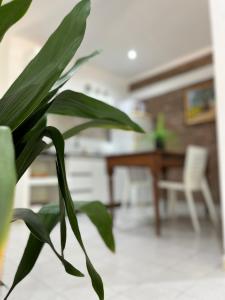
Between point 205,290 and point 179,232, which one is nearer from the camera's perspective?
point 205,290

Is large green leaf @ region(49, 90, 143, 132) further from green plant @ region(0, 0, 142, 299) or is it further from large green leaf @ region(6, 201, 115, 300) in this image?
large green leaf @ region(6, 201, 115, 300)

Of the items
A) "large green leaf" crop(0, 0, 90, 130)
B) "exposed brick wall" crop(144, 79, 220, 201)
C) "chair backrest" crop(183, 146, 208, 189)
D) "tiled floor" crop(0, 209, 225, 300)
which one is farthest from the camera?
"exposed brick wall" crop(144, 79, 220, 201)

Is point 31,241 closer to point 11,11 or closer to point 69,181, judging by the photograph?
point 11,11

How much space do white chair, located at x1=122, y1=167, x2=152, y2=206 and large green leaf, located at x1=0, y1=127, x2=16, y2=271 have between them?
10.1ft

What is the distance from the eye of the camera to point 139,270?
1.28 meters

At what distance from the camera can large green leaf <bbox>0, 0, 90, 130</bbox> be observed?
50 centimetres

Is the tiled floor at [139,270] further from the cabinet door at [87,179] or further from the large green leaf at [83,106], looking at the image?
the cabinet door at [87,179]

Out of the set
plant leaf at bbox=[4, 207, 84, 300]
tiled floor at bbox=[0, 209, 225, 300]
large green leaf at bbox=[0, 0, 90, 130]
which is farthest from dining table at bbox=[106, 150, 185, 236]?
large green leaf at bbox=[0, 0, 90, 130]

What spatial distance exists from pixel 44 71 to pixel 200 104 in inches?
139

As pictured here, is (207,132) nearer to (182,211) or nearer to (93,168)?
(182,211)

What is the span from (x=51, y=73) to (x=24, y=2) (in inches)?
6.4

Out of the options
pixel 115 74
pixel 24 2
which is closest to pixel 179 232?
pixel 24 2

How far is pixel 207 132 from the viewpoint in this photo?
3596mm

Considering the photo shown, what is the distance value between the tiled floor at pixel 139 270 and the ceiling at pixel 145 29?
1650mm
